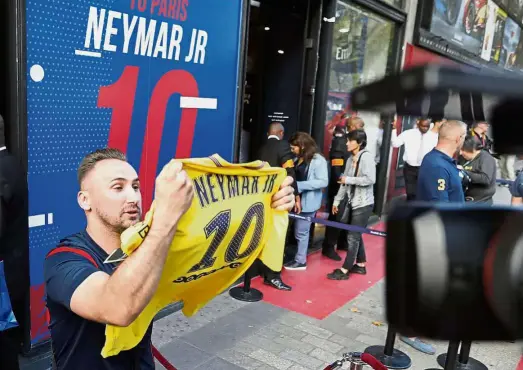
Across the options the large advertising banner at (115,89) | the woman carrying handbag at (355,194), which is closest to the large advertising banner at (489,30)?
the woman carrying handbag at (355,194)

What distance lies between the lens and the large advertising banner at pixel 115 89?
3.66 meters

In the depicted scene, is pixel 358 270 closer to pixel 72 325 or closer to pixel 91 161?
pixel 91 161

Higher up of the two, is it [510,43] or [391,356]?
[510,43]

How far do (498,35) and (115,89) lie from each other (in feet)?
46.0

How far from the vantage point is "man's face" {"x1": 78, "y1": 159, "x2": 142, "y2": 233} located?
2.04 meters

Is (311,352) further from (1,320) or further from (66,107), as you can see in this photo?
(66,107)

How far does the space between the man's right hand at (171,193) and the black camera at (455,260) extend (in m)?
0.92

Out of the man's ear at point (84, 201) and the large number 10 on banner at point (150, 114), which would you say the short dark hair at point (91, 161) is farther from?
the large number 10 on banner at point (150, 114)

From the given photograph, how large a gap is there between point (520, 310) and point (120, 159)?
5.74 ft

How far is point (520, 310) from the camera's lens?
34.4 inches

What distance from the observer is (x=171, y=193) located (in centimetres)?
165

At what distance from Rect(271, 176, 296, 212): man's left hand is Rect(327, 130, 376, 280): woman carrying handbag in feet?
11.9

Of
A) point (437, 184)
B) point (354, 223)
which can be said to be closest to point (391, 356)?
point (437, 184)

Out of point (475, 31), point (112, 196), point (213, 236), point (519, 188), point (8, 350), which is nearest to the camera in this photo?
point (112, 196)
